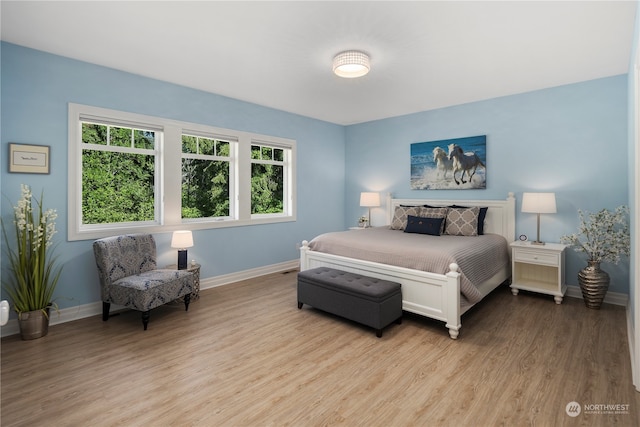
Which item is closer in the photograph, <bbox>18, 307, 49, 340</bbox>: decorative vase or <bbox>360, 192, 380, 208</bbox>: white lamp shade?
<bbox>18, 307, 49, 340</bbox>: decorative vase

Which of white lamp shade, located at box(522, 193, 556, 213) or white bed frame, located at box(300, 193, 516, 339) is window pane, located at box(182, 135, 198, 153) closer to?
white bed frame, located at box(300, 193, 516, 339)

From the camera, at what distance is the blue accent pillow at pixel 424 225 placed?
13.8ft

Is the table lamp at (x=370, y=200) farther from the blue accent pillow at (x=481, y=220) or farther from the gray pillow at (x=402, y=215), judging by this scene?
the blue accent pillow at (x=481, y=220)

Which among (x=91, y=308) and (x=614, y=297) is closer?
Result: (x=91, y=308)

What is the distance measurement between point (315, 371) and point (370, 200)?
3.63m

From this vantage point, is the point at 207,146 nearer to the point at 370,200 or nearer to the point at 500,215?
the point at 370,200

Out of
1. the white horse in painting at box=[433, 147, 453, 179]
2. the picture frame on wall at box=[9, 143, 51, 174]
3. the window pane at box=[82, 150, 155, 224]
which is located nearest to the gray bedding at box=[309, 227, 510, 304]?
the white horse in painting at box=[433, 147, 453, 179]

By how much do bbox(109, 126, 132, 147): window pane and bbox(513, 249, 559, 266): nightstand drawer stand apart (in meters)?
4.74

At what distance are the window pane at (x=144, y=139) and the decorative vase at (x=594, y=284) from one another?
5085mm

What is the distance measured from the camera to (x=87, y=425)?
5.80ft

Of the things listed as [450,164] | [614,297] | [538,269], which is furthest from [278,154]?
[614,297]

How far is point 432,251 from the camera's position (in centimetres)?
309

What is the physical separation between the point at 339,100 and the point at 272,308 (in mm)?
2942

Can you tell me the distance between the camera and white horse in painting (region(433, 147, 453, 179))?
4.90 m
